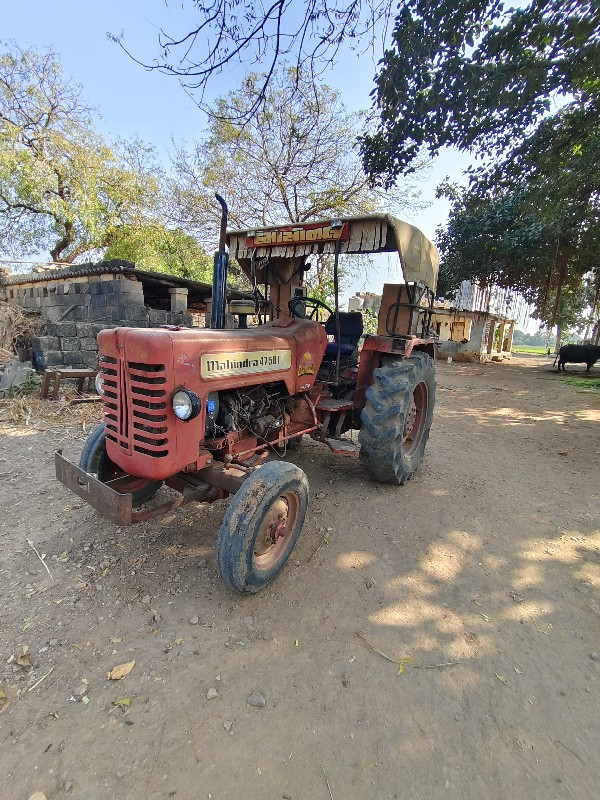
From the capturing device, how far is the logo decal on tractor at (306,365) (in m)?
3.33

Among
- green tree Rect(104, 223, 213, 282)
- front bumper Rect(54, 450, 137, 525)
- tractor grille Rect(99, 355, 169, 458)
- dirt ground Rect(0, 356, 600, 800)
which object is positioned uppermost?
green tree Rect(104, 223, 213, 282)

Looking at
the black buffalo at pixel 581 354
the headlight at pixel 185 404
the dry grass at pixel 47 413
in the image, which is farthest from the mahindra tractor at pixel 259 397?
the black buffalo at pixel 581 354

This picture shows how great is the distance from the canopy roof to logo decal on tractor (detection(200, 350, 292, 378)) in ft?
3.51

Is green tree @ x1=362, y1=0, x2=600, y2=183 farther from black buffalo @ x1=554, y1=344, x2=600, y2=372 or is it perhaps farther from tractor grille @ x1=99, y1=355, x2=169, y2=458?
black buffalo @ x1=554, y1=344, x2=600, y2=372

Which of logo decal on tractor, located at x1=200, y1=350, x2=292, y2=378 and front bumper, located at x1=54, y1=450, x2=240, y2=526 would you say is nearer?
front bumper, located at x1=54, y1=450, x2=240, y2=526

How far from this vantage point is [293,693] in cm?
176

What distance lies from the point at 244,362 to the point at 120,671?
1.73m

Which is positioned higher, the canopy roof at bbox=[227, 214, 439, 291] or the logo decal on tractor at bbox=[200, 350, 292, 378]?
the canopy roof at bbox=[227, 214, 439, 291]

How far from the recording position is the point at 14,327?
8016 millimetres

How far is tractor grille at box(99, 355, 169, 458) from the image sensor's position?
7.16ft

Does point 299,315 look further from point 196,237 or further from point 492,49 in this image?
point 196,237

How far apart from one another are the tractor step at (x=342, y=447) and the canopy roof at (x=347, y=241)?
153 centimetres

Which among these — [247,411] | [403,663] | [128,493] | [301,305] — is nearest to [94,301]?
[301,305]

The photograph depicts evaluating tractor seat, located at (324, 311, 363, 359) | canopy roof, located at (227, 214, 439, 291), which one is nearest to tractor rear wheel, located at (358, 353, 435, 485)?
tractor seat, located at (324, 311, 363, 359)
